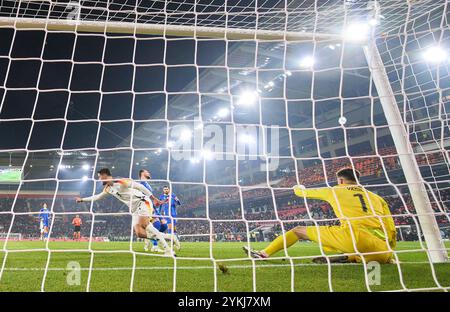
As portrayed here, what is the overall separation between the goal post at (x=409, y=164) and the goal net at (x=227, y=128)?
17 mm

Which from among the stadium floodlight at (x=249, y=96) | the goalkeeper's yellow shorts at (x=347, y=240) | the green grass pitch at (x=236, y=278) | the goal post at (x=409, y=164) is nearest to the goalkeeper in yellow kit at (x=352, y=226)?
the goalkeeper's yellow shorts at (x=347, y=240)

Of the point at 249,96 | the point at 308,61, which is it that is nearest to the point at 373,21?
the point at 249,96

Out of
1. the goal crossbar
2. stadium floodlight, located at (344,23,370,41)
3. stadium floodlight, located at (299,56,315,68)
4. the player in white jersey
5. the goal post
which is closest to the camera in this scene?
the goal crossbar

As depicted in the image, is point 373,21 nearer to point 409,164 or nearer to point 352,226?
point 409,164

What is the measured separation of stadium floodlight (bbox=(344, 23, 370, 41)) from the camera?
4.26 meters

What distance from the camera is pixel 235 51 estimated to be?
577 inches

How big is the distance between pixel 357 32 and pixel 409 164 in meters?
1.75

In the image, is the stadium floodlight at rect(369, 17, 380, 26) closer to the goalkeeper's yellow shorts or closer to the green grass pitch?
the goalkeeper's yellow shorts

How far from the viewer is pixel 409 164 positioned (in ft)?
13.3

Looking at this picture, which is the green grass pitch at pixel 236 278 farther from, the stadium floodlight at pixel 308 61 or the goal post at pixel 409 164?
the stadium floodlight at pixel 308 61

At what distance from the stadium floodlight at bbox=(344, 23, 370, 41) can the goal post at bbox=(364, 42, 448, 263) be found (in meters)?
0.14

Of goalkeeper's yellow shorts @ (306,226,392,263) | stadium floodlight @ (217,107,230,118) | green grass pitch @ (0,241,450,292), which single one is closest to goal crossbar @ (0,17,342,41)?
goalkeeper's yellow shorts @ (306,226,392,263)

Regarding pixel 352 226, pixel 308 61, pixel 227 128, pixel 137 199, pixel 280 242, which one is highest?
pixel 227 128
